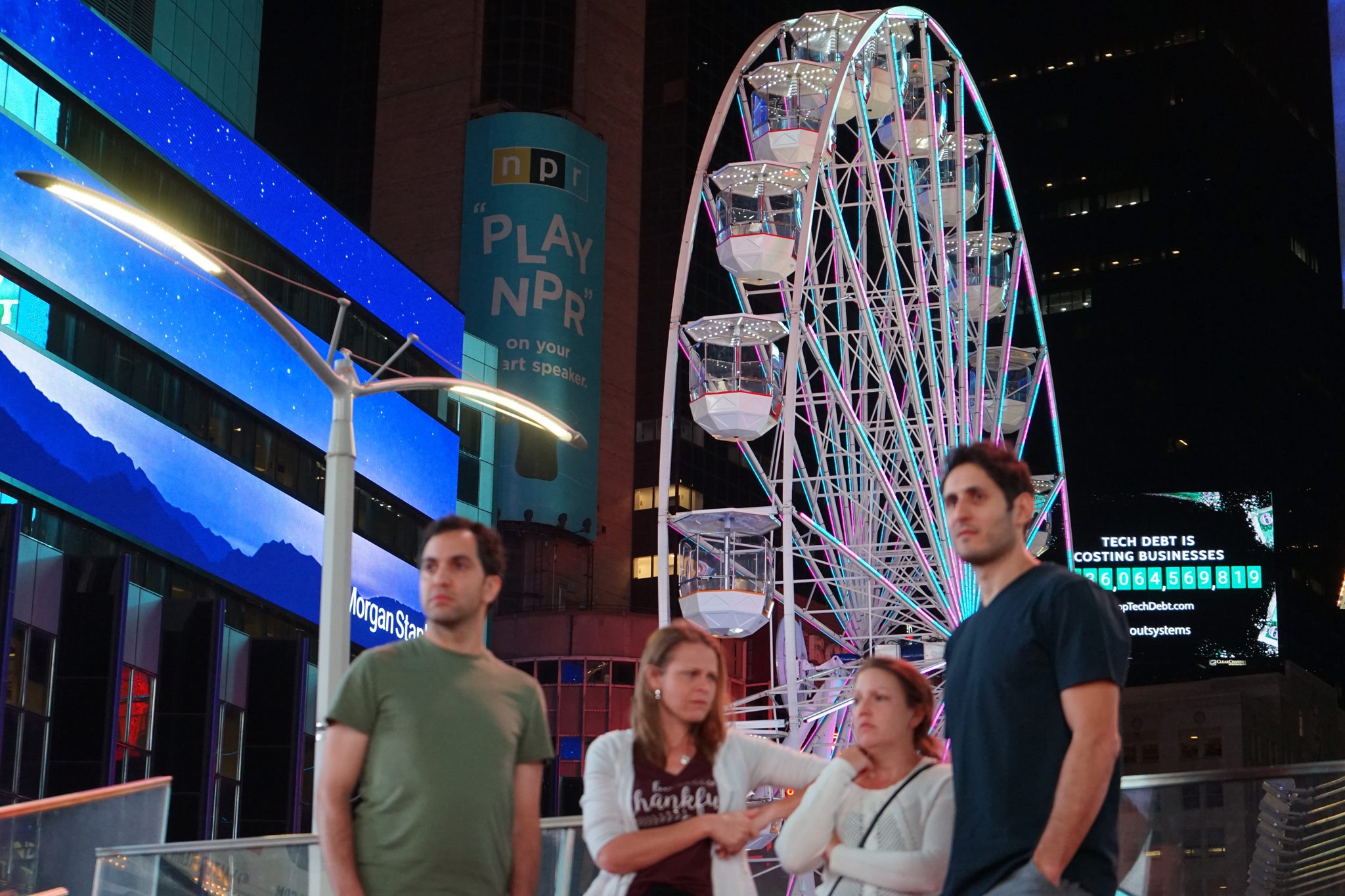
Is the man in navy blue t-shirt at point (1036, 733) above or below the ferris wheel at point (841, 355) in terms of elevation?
below

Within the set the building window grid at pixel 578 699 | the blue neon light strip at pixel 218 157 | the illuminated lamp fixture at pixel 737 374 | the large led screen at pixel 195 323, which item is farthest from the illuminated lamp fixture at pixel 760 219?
the building window grid at pixel 578 699

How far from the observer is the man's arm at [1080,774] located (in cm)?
511

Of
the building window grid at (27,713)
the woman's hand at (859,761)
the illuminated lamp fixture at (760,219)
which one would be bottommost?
the woman's hand at (859,761)

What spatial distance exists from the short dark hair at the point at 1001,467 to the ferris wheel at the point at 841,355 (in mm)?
22587

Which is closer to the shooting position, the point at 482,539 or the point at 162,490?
the point at 482,539

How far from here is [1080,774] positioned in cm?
513

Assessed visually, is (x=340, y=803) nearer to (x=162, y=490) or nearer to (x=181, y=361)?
(x=162, y=490)

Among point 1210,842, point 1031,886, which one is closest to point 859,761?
point 1031,886

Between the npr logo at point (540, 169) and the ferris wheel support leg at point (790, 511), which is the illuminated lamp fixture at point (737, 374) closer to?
the ferris wheel support leg at point (790, 511)

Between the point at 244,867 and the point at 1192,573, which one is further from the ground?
the point at 1192,573

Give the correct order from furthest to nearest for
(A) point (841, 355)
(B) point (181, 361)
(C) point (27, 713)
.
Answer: (B) point (181, 361)
(C) point (27, 713)
(A) point (841, 355)

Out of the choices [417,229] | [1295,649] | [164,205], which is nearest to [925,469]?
[164,205]

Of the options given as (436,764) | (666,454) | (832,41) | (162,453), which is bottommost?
(436,764)

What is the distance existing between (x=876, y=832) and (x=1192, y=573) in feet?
256
